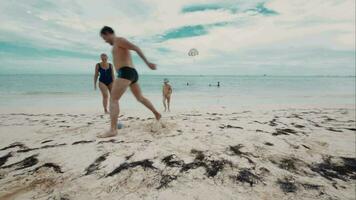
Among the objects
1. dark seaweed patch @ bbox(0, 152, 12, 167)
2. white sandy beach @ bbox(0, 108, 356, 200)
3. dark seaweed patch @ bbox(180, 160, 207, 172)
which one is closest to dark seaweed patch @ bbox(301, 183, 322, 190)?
white sandy beach @ bbox(0, 108, 356, 200)

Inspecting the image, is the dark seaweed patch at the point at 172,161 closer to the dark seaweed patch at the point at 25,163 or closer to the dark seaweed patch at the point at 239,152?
the dark seaweed patch at the point at 239,152

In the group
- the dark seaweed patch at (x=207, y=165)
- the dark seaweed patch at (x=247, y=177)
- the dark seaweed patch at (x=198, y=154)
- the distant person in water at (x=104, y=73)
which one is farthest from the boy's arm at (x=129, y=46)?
the distant person in water at (x=104, y=73)

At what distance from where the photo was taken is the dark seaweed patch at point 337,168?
7.84 ft

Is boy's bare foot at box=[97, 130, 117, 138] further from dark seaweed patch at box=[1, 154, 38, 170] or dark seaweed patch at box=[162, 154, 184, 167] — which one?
dark seaweed patch at box=[162, 154, 184, 167]

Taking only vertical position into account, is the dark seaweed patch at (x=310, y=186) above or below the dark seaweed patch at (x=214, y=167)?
below

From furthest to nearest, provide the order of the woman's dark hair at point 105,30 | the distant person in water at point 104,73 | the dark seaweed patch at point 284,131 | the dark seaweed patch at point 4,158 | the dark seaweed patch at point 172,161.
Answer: the distant person in water at point 104,73 < the dark seaweed patch at point 284,131 < the woman's dark hair at point 105,30 < the dark seaweed patch at point 4,158 < the dark seaweed patch at point 172,161

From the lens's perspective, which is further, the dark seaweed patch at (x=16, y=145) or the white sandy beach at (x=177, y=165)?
the dark seaweed patch at (x=16, y=145)

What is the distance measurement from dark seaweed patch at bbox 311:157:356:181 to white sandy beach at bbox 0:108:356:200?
12 mm

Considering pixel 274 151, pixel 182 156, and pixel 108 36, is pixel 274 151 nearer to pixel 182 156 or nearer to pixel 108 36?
pixel 182 156

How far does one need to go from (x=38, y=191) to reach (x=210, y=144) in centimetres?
207

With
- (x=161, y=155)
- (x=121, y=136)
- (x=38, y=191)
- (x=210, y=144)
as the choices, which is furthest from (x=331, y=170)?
(x=38, y=191)

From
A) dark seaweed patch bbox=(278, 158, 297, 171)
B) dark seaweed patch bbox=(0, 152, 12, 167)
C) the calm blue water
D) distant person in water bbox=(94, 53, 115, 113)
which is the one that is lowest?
the calm blue water

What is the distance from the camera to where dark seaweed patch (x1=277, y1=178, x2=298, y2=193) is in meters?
2.06

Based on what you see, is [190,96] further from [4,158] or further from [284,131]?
[4,158]
